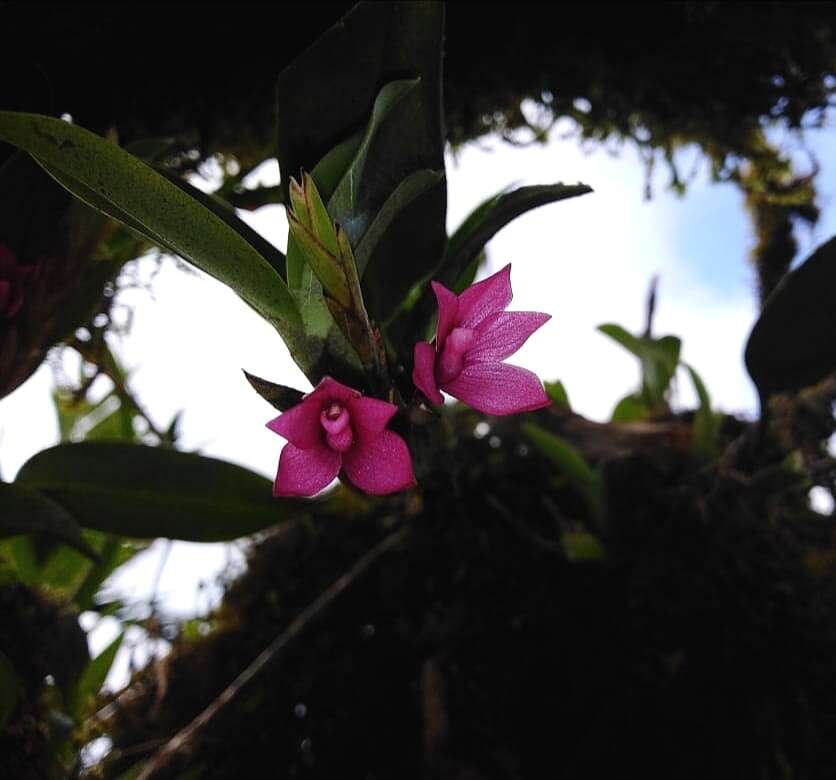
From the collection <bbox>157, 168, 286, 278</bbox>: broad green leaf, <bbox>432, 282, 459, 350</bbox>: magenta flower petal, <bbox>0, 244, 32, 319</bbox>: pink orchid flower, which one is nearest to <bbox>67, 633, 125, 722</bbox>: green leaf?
<bbox>0, 244, 32, 319</bbox>: pink orchid flower

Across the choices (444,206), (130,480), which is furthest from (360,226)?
(130,480)

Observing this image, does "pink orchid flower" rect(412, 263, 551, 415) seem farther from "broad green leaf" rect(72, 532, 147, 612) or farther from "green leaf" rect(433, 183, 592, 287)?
"broad green leaf" rect(72, 532, 147, 612)

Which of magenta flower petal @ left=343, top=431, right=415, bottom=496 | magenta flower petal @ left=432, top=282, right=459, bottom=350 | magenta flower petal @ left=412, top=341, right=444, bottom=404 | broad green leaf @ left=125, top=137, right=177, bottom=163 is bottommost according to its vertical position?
magenta flower petal @ left=343, top=431, right=415, bottom=496

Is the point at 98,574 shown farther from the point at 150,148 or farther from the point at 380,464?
→ the point at 380,464

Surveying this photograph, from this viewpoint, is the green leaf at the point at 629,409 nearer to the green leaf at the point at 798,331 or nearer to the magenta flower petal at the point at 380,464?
the green leaf at the point at 798,331

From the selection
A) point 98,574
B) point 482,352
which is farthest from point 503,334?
point 98,574

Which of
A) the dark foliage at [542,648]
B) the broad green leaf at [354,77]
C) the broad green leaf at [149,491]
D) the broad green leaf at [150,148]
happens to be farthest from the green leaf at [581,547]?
the broad green leaf at [150,148]

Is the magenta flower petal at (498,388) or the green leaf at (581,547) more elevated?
the magenta flower petal at (498,388)
